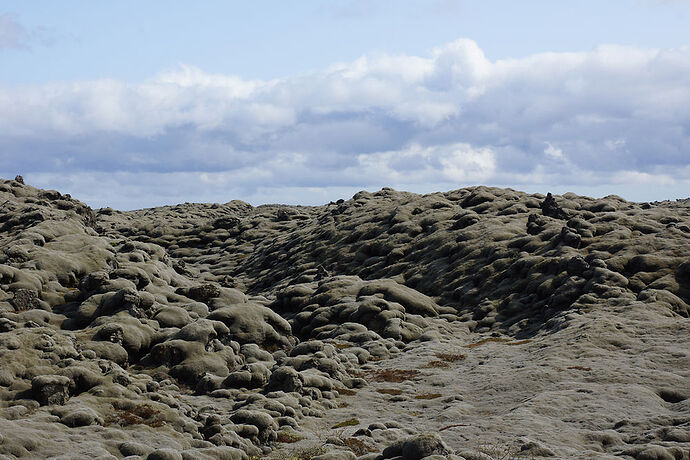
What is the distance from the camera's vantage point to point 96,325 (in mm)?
56469

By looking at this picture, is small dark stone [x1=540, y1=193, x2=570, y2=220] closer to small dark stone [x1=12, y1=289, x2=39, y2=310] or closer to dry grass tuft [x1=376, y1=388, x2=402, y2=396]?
dry grass tuft [x1=376, y1=388, x2=402, y2=396]

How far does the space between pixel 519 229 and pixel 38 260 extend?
212 feet

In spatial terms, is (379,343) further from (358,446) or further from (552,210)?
(552,210)

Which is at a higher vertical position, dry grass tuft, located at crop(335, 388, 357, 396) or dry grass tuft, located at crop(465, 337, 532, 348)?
dry grass tuft, located at crop(465, 337, 532, 348)

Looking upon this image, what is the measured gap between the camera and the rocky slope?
112ft

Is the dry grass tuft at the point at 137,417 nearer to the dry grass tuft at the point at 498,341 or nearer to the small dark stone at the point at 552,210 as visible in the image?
the dry grass tuft at the point at 498,341

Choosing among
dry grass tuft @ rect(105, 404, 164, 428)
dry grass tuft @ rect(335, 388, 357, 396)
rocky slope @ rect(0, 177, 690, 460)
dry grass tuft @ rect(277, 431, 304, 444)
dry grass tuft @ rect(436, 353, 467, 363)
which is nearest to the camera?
rocky slope @ rect(0, 177, 690, 460)

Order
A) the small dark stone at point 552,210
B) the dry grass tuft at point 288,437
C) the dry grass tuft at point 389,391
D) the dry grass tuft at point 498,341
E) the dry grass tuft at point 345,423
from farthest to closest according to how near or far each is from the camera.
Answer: the small dark stone at point 552,210
the dry grass tuft at point 498,341
the dry grass tuft at point 389,391
the dry grass tuft at point 345,423
the dry grass tuft at point 288,437

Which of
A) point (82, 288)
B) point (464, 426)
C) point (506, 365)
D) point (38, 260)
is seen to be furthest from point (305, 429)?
point (38, 260)

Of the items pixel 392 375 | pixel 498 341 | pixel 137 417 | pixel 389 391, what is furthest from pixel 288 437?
pixel 498 341

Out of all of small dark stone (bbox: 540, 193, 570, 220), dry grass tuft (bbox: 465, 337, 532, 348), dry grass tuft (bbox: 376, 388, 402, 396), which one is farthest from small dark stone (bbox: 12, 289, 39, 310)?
small dark stone (bbox: 540, 193, 570, 220)

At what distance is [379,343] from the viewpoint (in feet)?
208

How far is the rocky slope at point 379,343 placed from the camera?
112 ft

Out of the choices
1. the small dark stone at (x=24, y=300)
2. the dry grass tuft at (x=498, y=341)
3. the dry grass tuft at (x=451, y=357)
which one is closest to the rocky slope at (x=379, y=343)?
the small dark stone at (x=24, y=300)
